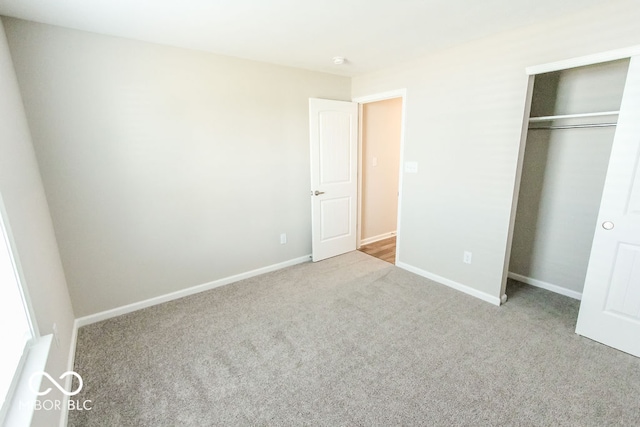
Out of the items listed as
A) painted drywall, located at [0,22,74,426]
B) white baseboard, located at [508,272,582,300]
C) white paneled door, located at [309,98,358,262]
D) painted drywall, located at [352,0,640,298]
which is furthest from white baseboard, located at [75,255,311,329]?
white baseboard, located at [508,272,582,300]

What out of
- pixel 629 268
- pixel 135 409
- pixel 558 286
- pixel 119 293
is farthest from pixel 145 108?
pixel 558 286

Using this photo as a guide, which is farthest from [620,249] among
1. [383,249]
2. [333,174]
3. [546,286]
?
[333,174]

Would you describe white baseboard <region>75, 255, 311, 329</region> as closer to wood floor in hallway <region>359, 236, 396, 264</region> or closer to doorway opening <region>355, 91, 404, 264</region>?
wood floor in hallway <region>359, 236, 396, 264</region>

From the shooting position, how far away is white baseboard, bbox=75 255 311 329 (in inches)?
97.0

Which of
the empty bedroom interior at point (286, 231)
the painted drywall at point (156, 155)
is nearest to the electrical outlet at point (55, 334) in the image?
the empty bedroom interior at point (286, 231)

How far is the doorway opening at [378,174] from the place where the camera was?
402 centimetres

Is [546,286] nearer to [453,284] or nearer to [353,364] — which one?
[453,284]

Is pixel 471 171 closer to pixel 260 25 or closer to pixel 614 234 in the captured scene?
pixel 614 234

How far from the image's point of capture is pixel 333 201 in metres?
3.78

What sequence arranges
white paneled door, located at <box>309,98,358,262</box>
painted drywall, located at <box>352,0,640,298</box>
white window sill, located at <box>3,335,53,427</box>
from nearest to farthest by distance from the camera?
white window sill, located at <box>3,335,53,427</box>, painted drywall, located at <box>352,0,640,298</box>, white paneled door, located at <box>309,98,358,262</box>

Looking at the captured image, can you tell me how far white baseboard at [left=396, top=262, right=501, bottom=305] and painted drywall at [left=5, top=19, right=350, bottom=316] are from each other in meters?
1.58

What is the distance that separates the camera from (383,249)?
4223 mm

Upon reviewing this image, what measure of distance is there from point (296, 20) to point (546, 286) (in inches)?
133

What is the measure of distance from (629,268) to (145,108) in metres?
3.82
